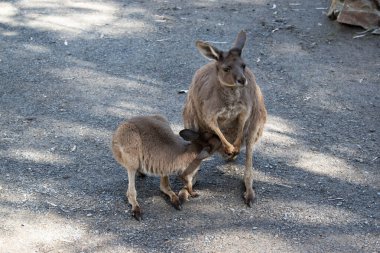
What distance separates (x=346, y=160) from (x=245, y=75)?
1.12 meters

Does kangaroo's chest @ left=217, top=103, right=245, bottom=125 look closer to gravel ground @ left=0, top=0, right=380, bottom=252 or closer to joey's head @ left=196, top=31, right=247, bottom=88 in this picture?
joey's head @ left=196, top=31, right=247, bottom=88

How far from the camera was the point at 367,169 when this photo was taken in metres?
4.64

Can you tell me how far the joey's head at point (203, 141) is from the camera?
156 inches

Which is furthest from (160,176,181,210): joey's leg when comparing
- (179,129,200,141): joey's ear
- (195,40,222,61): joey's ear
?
(195,40,222,61): joey's ear

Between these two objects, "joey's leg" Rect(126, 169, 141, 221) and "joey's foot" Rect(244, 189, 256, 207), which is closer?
"joey's leg" Rect(126, 169, 141, 221)

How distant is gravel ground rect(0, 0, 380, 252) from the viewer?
3.93 meters

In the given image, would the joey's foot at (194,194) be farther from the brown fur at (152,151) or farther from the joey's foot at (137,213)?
the joey's foot at (137,213)

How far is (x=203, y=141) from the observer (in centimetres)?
418

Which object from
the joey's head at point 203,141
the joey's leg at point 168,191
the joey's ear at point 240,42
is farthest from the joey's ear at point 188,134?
the joey's ear at point 240,42

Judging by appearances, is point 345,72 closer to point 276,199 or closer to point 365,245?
point 276,199

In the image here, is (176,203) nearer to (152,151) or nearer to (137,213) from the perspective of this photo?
(137,213)

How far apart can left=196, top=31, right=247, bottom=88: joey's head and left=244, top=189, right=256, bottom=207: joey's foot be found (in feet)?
2.40

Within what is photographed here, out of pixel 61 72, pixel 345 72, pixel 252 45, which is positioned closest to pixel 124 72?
pixel 61 72

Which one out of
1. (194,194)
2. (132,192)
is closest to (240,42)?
(194,194)
